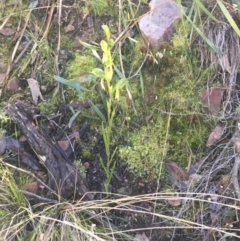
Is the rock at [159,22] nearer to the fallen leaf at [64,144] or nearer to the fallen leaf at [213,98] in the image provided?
the fallen leaf at [213,98]

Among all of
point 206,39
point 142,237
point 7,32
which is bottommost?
point 142,237

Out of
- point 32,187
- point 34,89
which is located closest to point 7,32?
point 34,89

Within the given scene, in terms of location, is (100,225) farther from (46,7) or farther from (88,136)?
(46,7)

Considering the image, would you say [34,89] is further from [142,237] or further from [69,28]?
[142,237]

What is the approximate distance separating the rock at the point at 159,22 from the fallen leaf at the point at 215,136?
1.14 ft

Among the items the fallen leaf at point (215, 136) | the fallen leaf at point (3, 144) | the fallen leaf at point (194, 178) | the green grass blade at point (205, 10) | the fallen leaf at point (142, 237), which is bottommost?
the fallen leaf at point (142, 237)

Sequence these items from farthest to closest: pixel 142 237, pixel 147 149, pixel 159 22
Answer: pixel 159 22 < pixel 147 149 < pixel 142 237

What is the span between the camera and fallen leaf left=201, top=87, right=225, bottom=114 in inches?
62.7

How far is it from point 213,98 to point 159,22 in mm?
330

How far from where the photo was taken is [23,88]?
5.47 ft

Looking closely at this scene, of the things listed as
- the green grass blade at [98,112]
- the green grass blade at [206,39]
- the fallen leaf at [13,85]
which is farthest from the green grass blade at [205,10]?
the fallen leaf at [13,85]

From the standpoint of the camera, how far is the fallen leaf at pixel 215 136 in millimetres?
1556

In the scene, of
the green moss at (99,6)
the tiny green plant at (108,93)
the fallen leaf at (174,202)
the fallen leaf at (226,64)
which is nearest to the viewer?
the tiny green plant at (108,93)

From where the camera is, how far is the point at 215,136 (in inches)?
61.3
